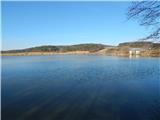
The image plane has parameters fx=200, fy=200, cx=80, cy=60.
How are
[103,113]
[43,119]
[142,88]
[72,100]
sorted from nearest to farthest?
[43,119] < [103,113] < [72,100] < [142,88]

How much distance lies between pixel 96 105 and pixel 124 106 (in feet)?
3.74

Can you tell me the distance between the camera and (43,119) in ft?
22.5

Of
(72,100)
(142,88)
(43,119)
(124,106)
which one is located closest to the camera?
(43,119)

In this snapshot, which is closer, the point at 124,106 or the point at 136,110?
the point at 136,110

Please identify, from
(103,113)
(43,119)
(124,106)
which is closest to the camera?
(43,119)

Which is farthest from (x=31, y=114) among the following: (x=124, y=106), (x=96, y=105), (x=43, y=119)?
(x=124, y=106)

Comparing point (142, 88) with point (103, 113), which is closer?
point (103, 113)

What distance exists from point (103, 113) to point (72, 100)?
2133 millimetres

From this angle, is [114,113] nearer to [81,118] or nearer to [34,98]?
[81,118]

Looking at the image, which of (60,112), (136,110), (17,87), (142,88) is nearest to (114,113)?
(136,110)

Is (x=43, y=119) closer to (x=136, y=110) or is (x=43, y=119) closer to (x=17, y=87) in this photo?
(x=136, y=110)

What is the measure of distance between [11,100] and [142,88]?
7.12 meters

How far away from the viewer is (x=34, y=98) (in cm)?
952

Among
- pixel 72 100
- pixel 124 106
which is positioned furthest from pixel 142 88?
pixel 72 100
